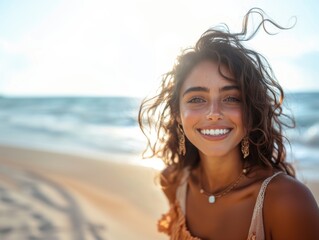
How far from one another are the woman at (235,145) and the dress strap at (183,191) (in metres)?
0.02

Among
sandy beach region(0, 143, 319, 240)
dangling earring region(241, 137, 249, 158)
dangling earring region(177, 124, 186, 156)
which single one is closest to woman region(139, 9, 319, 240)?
dangling earring region(241, 137, 249, 158)

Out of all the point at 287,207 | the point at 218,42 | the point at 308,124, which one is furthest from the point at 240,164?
the point at 308,124

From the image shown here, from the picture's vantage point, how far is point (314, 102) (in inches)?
856

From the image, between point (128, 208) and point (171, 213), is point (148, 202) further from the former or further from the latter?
point (171, 213)

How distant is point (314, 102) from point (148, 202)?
18.6m

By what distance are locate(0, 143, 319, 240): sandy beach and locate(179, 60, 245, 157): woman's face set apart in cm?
201

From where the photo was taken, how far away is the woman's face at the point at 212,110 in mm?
2422

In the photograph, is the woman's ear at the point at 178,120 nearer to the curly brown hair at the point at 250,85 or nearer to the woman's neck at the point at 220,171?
the curly brown hair at the point at 250,85

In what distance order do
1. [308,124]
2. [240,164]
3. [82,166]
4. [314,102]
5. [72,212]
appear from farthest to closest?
1. [314,102]
2. [308,124]
3. [82,166]
4. [72,212]
5. [240,164]

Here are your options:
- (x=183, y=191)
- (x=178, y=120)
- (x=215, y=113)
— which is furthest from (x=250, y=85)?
(x=183, y=191)

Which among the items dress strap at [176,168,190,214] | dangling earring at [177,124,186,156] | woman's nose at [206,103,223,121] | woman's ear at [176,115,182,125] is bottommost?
dress strap at [176,168,190,214]

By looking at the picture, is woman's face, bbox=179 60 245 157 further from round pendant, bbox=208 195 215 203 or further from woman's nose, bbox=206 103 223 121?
round pendant, bbox=208 195 215 203

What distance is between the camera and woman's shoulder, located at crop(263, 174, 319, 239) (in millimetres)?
2105

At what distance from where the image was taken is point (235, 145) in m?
2.52
